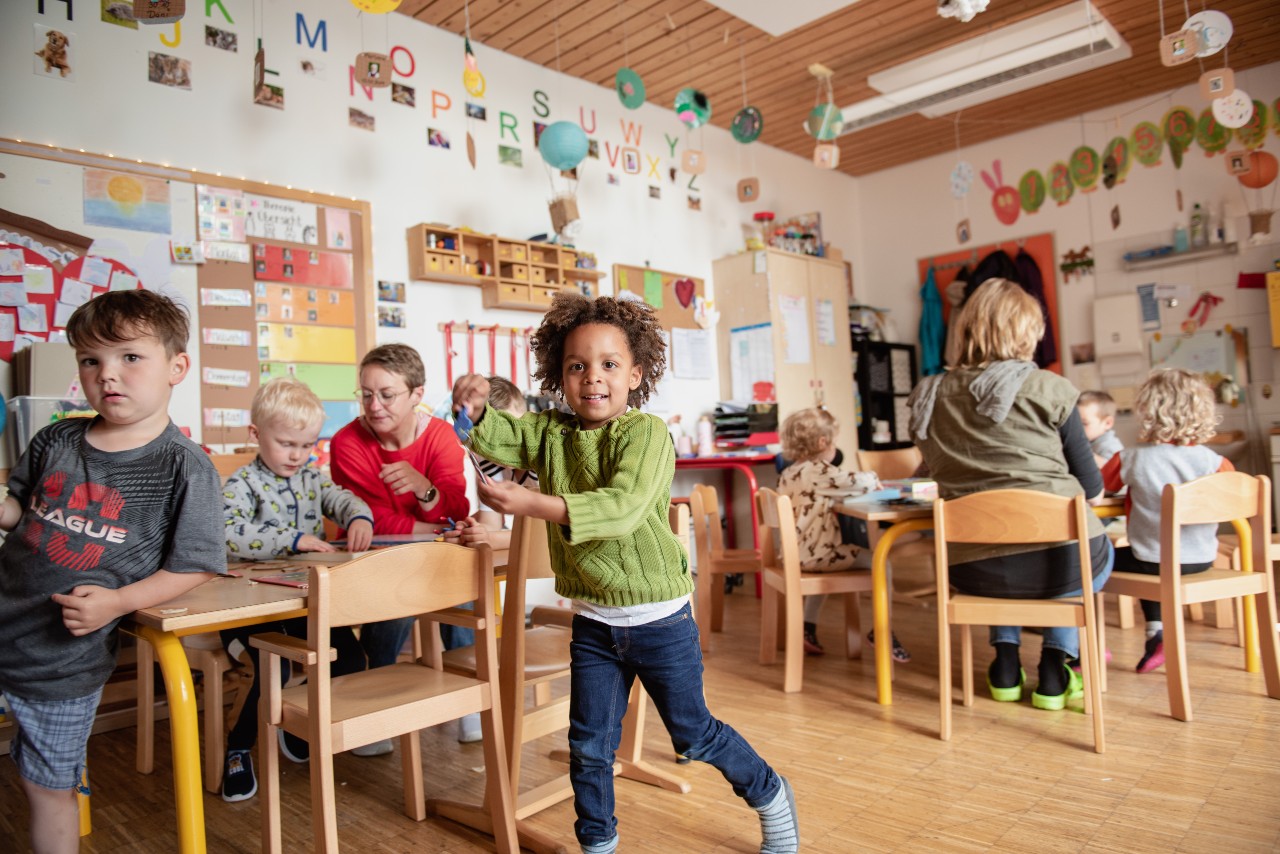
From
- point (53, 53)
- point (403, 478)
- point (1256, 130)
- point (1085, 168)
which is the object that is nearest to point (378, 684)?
point (403, 478)

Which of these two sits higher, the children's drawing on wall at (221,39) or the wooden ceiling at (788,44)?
the wooden ceiling at (788,44)

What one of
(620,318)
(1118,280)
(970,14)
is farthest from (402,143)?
(1118,280)

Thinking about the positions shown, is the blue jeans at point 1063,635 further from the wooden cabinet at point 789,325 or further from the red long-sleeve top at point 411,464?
the wooden cabinet at point 789,325

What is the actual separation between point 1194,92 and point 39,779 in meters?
6.68

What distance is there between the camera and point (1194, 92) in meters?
5.32

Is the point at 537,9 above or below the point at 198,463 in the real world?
above

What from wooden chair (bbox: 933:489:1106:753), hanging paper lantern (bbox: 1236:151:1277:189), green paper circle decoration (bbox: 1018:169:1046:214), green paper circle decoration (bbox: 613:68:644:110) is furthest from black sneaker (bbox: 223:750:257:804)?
green paper circle decoration (bbox: 1018:169:1046:214)

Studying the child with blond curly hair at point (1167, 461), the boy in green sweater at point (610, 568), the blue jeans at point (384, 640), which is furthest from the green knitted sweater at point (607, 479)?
the child with blond curly hair at point (1167, 461)

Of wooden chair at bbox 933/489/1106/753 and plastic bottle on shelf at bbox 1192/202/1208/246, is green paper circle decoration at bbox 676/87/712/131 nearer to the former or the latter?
wooden chair at bbox 933/489/1106/753

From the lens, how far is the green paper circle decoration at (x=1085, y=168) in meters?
5.80

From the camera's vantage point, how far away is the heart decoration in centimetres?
530

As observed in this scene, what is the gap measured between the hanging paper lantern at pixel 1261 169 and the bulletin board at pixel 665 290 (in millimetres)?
3393

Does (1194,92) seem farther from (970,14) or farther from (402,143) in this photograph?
(402,143)

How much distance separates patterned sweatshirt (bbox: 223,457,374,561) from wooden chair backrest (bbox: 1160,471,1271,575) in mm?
2213
